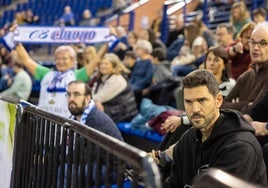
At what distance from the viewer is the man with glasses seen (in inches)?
183

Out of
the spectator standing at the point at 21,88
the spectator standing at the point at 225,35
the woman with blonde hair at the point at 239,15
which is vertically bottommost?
the spectator standing at the point at 21,88

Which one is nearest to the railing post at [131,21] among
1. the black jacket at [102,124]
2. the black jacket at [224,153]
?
the black jacket at [102,124]

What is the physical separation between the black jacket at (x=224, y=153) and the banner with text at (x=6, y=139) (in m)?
1.24

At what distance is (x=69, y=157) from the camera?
2822 mm

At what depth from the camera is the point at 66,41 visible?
8344 millimetres

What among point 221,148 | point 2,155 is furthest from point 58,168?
point 2,155

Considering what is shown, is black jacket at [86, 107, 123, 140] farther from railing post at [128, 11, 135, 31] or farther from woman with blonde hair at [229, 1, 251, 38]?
railing post at [128, 11, 135, 31]

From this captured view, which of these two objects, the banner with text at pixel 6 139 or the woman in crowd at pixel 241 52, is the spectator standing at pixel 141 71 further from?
the banner with text at pixel 6 139

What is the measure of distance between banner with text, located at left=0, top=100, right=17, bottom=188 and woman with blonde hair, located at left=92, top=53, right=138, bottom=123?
3.11m

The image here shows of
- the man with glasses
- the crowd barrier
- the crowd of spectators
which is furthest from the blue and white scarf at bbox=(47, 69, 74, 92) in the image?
the crowd barrier

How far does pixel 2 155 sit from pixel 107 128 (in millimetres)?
829

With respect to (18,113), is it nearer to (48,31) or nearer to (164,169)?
(164,169)

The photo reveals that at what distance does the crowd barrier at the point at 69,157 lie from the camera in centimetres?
205

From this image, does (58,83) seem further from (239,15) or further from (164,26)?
(164,26)
